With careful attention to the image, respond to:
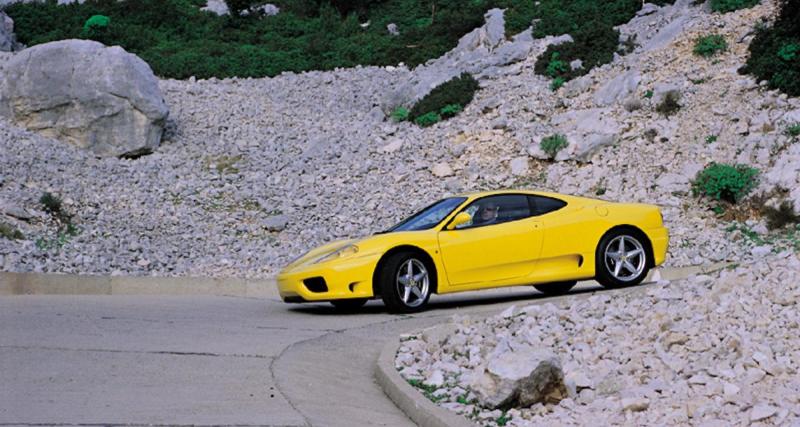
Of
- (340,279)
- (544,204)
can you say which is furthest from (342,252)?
(544,204)

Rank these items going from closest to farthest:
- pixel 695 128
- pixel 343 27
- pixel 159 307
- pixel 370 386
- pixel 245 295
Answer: pixel 370 386 < pixel 159 307 < pixel 245 295 < pixel 695 128 < pixel 343 27

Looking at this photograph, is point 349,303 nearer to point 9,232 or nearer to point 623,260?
point 623,260

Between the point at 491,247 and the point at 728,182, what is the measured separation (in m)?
8.28

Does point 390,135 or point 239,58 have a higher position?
point 239,58

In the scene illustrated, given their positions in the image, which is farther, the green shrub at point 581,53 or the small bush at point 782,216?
the green shrub at point 581,53

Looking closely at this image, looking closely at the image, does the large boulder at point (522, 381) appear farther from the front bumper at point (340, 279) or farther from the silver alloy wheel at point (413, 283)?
the silver alloy wheel at point (413, 283)

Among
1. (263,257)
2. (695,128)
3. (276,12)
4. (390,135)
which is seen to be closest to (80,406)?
(263,257)

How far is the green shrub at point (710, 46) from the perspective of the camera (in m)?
23.8

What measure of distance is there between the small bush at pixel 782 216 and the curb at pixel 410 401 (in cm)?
1119

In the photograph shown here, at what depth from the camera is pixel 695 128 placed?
829 inches

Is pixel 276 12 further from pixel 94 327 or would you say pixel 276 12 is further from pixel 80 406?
pixel 80 406

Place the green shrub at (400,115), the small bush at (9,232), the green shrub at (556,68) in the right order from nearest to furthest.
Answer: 1. the small bush at (9,232)
2. the green shrub at (556,68)
3. the green shrub at (400,115)

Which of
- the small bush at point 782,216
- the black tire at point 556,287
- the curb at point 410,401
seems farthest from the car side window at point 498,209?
the small bush at point 782,216

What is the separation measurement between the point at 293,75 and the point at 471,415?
27292 mm
